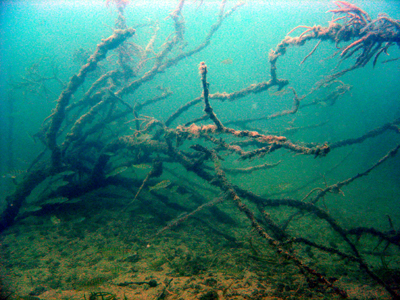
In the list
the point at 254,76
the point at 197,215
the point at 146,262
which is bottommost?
the point at 146,262

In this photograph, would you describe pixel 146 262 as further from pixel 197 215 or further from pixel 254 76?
pixel 254 76

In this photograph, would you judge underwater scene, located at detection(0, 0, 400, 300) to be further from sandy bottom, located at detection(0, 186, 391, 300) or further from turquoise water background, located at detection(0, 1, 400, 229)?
turquoise water background, located at detection(0, 1, 400, 229)

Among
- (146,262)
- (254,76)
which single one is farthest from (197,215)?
(254,76)

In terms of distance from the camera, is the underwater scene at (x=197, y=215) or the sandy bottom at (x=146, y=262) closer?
the sandy bottom at (x=146, y=262)

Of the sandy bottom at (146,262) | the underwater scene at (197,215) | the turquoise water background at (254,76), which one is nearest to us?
the sandy bottom at (146,262)

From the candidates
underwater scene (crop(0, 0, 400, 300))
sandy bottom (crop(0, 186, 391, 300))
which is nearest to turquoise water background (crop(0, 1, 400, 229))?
underwater scene (crop(0, 0, 400, 300))

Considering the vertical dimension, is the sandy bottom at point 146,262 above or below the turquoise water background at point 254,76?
below

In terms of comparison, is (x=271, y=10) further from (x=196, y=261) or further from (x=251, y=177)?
(x=196, y=261)

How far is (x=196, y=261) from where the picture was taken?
327cm

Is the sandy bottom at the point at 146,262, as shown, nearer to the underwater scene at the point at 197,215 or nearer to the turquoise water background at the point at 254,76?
the underwater scene at the point at 197,215

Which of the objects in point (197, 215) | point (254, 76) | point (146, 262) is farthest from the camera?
point (254, 76)

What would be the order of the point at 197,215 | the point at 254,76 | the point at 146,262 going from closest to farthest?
the point at 146,262 → the point at 197,215 → the point at 254,76

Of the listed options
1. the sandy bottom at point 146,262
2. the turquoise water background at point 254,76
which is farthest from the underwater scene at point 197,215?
the turquoise water background at point 254,76

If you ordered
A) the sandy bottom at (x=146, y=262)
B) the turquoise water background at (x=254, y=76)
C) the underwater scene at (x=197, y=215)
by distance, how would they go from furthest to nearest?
the turquoise water background at (x=254, y=76)
the underwater scene at (x=197, y=215)
the sandy bottom at (x=146, y=262)
